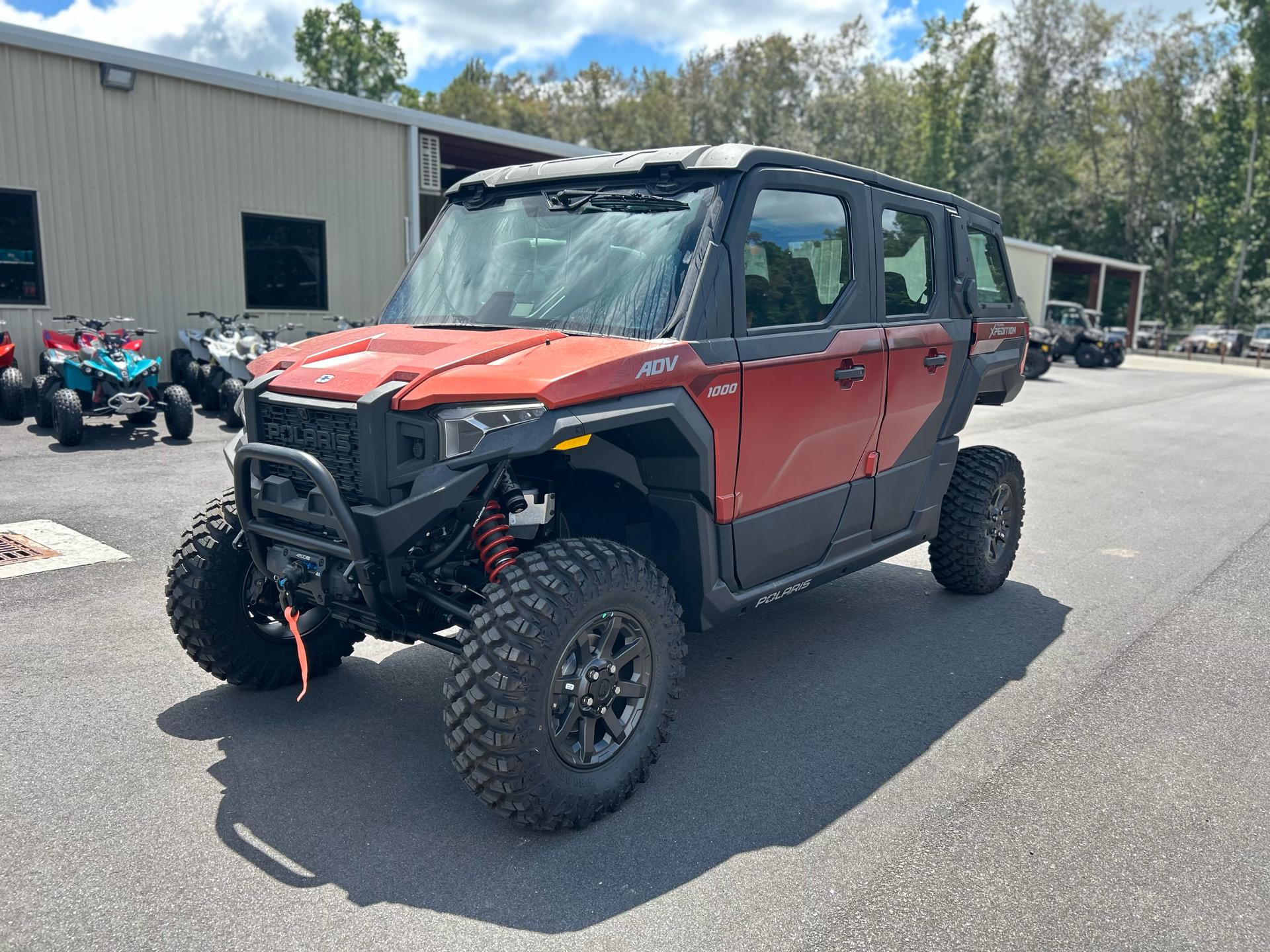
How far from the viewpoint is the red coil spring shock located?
128 inches

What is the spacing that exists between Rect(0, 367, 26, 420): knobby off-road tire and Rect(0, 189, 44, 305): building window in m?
1.63

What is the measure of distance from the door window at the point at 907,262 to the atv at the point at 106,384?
809 centimetres

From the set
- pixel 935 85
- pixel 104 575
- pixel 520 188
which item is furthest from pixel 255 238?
pixel 935 85

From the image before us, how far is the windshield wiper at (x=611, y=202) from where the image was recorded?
3.78 m

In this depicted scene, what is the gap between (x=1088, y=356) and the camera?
30.9 meters

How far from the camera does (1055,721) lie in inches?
164

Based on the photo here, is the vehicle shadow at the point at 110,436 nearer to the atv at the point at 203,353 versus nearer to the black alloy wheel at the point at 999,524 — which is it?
the atv at the point at 203,353

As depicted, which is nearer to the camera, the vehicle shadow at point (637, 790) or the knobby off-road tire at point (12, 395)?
the vehicle shadow at point (637, 790)

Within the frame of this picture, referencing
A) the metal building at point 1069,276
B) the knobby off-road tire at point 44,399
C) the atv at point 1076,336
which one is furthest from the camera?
the metal building at point 1069,276

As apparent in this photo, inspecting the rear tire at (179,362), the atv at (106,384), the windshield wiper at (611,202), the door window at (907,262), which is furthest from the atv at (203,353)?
the door window at (907,262)

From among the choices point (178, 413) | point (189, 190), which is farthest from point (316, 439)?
point (189, 190)

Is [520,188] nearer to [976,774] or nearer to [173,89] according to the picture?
[976,774]

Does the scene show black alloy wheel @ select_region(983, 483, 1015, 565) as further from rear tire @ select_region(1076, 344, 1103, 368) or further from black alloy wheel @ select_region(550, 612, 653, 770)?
rear tire @ select_region(1076, 344, 1103, 368)

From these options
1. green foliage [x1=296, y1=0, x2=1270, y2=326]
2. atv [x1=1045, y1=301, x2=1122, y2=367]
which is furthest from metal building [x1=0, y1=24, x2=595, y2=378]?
green foliage [x1=296, y1=0, x2=1270, y2=326]
